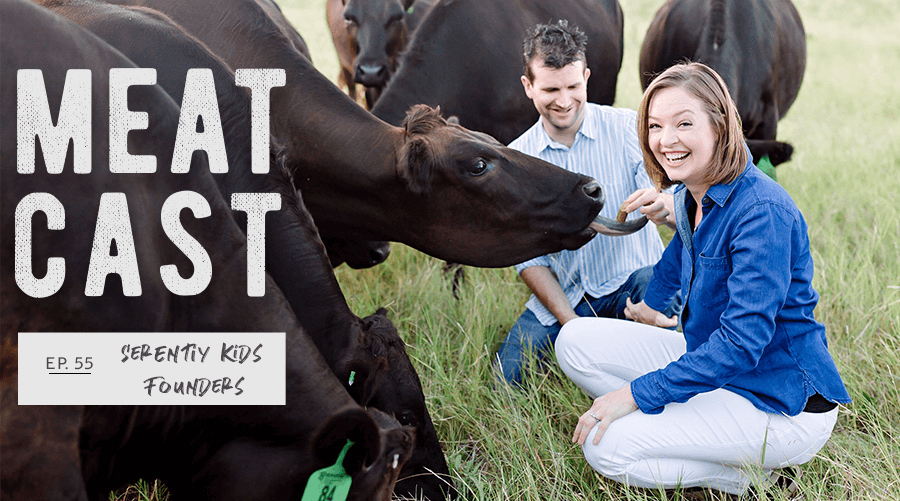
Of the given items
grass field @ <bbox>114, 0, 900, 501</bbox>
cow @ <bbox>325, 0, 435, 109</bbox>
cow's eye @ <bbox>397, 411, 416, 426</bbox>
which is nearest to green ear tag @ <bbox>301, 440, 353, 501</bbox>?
cow's eye @ <bbox>397, 411, 416, 426</bbox>

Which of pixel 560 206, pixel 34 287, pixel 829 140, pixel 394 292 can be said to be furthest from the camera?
pixel 829 140

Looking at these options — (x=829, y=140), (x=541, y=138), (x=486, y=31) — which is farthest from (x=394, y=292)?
(x=829, y=140)

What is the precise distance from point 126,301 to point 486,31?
4220 millimetres

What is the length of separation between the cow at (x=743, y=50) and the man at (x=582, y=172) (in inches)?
70.3

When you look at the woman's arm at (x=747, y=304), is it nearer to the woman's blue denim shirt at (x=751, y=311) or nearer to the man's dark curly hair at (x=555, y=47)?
the woman's blue denim shirt at (x=751, y=311)

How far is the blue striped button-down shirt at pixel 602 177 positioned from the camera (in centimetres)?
442

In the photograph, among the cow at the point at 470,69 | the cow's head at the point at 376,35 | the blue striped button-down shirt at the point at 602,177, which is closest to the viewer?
the blue striped button-down shirt at the point at 602,177

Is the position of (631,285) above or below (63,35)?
below

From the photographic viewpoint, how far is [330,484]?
222 centimetres

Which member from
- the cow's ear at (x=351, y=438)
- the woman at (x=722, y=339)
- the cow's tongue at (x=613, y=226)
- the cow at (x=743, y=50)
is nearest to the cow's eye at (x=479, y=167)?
the cow's tongue at (x=613, y=226)

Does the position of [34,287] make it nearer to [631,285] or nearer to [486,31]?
[631,285]

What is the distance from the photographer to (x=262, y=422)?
7.89 ft

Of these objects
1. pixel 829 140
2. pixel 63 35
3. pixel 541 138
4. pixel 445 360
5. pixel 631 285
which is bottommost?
pixel 829 140

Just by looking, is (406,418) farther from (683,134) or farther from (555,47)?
(555,47)
